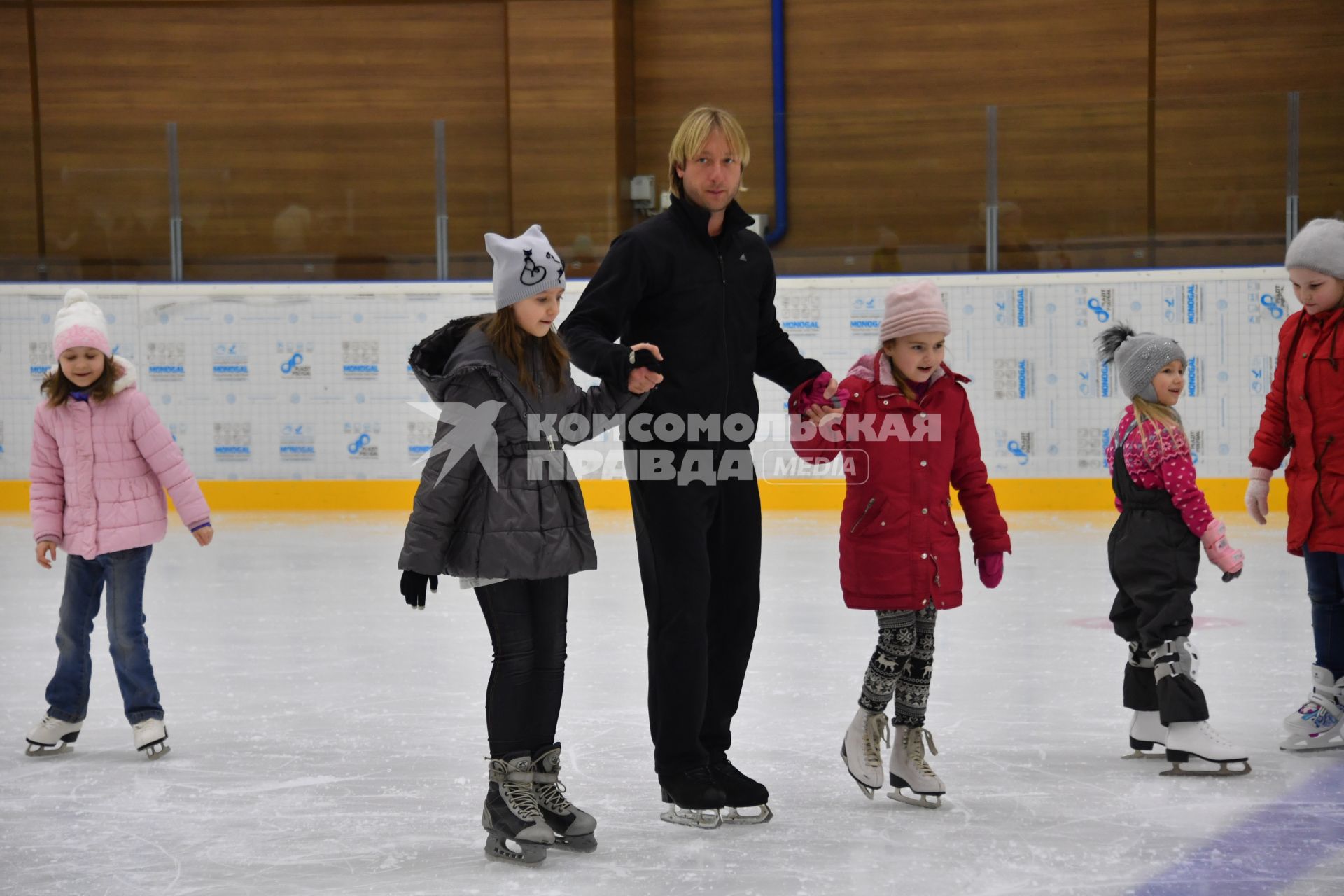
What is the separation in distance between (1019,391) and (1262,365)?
4.35ft

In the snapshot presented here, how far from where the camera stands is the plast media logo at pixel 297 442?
8969mm

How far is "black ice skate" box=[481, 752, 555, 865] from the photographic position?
2635 mm

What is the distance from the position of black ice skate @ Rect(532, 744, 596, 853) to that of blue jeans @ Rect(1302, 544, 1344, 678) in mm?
1848

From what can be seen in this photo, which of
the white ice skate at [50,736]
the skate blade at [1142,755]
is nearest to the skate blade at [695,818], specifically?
the skate blade at [1142,755]

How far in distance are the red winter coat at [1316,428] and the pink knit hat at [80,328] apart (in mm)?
2848

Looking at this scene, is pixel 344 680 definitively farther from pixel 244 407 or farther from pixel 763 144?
pixel 763 144

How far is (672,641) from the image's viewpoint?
2.81m

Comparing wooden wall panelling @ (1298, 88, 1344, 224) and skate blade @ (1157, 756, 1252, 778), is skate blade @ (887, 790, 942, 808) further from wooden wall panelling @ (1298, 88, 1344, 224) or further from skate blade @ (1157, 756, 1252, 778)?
wooden wall panelling @ (1298, 88, 1344, 224)

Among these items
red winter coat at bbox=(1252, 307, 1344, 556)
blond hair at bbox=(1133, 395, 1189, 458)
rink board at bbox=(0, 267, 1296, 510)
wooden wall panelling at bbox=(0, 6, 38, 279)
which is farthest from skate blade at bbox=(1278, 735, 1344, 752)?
wooden wall panelling at bbox=(0, 6, 38, 279)

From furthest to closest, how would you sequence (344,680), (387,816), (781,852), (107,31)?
(107,31) < (344,680) < (387,816) < (781,852)

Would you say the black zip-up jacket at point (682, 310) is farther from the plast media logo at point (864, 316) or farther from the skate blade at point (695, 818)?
the plast media logo at point (864, 316)

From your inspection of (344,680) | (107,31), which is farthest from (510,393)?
(107,31)

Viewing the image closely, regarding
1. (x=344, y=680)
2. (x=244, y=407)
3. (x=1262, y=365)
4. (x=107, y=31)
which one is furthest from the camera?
(x=107, y=31)

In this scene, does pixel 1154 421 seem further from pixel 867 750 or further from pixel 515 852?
pixel 515 852
